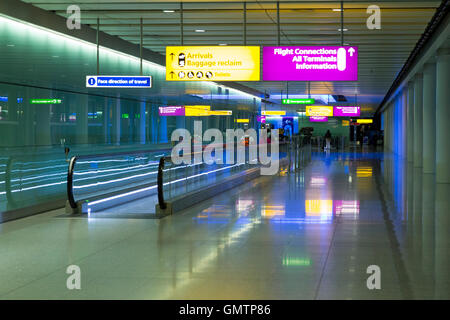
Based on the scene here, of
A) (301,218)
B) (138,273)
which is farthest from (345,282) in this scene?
(301,218)

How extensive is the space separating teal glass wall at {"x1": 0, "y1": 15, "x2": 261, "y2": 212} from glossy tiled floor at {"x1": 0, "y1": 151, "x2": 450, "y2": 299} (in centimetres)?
114

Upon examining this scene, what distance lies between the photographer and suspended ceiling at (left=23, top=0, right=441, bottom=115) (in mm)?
13000

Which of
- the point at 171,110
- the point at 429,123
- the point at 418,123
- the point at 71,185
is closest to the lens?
the point at 71,185

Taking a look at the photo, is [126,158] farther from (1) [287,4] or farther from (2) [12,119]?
(1) [287,4]

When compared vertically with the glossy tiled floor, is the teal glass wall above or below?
above

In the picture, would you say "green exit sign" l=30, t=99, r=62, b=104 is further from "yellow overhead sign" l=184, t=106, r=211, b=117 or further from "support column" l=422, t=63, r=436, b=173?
"support column" l=422, t=63, r=436, b=173

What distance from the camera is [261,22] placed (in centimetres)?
1497

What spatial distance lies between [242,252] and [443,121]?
12.3 meters

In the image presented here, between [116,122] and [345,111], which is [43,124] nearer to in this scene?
[116,122]

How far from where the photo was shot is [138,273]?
19.6 feet

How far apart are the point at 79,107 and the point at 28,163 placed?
702 cm

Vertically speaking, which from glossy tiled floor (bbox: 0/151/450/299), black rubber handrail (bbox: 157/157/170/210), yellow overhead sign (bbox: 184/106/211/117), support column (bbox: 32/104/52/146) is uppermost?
yellow overhead sign (bbox: 184/106/211/117)

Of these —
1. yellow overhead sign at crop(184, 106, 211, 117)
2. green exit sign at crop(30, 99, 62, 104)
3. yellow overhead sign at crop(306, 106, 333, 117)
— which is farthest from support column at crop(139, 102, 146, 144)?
yellow overhead sign at crop(306, 106, 333, 117)

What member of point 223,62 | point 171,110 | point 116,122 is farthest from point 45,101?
point 171,110
